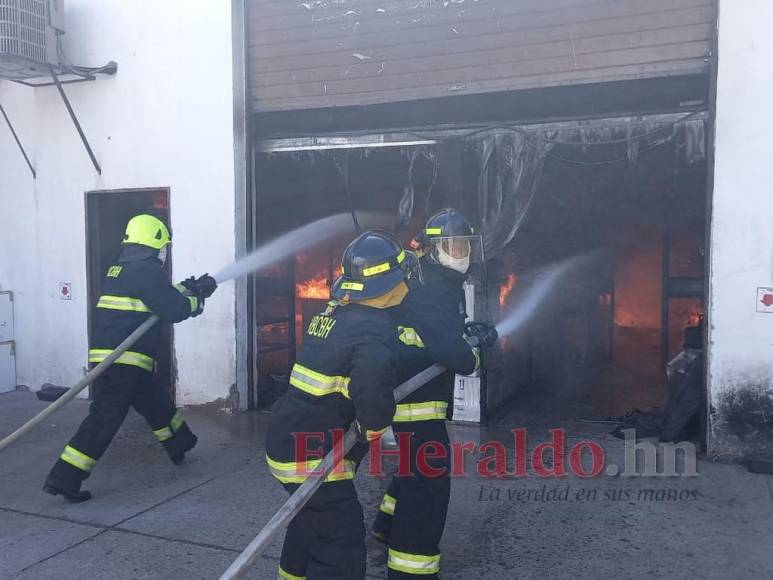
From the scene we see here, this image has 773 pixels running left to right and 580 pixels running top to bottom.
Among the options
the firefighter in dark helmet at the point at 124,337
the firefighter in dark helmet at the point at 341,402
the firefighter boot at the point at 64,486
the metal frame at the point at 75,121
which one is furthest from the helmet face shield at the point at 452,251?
the metal frame at the point at 75,121

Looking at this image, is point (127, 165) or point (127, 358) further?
point (127, 165)

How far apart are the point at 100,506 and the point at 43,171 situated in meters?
4.68

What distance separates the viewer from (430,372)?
348 centimetres

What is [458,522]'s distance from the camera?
14.0ft

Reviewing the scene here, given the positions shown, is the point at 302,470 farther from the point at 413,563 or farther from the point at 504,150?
the point at 504,150

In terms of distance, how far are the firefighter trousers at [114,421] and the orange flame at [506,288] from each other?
3.53m

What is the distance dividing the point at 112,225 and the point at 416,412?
5586mm

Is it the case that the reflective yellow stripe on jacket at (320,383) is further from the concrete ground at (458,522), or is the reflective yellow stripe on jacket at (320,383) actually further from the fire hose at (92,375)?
the fire hose at (92,375)

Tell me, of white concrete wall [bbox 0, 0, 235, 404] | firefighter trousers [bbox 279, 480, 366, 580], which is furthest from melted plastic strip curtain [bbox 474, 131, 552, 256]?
firefighter trousers [bbox 279, 480, 366, 580]

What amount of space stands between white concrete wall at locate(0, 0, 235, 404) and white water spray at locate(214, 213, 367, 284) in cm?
20

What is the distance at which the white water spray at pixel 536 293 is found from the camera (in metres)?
7.77

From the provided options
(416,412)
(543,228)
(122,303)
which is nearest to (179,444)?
(122,303)

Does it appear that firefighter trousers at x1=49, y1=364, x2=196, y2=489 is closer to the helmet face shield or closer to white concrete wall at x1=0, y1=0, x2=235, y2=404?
white concrete wall at x1=0, y1=0, x2=235, y2=404

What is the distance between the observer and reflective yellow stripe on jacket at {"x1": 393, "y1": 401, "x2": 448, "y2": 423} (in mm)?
3584
